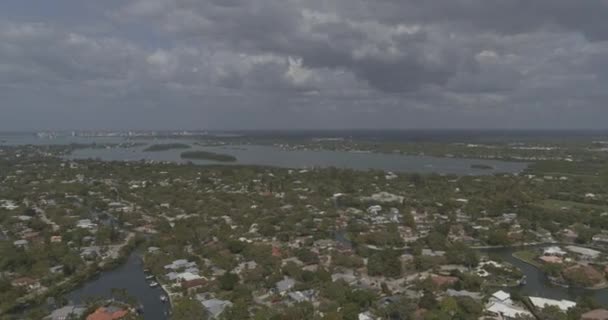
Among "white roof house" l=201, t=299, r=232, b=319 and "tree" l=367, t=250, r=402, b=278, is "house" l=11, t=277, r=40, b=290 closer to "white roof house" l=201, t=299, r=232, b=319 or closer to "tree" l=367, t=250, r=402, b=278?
"white roof house" l=201, t=299, r=232, b=319

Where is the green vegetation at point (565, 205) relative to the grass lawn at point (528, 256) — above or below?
above

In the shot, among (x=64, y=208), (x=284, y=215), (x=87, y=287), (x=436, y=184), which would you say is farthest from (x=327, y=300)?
(x=436, y=184)

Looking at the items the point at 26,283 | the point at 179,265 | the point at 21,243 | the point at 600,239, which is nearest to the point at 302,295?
the point at 179,265

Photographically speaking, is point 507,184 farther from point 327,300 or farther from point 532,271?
point 327,300

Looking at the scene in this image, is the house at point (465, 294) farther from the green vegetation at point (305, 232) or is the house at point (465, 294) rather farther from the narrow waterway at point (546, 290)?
the narrow waterway at point (546, 290)

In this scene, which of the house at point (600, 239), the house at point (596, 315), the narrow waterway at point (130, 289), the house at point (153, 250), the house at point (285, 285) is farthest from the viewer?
the house at point (600, 239)

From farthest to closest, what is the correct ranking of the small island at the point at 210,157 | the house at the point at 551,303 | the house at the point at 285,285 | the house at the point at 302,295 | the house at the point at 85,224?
the small island at the point at 210,157 → the house at the point at 85,224 → the house at the point at 285,285 → the house at the point at 302,295 → the house at the point at 551,303

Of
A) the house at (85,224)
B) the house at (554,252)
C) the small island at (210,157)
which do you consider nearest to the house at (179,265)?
the house at (85,224)
